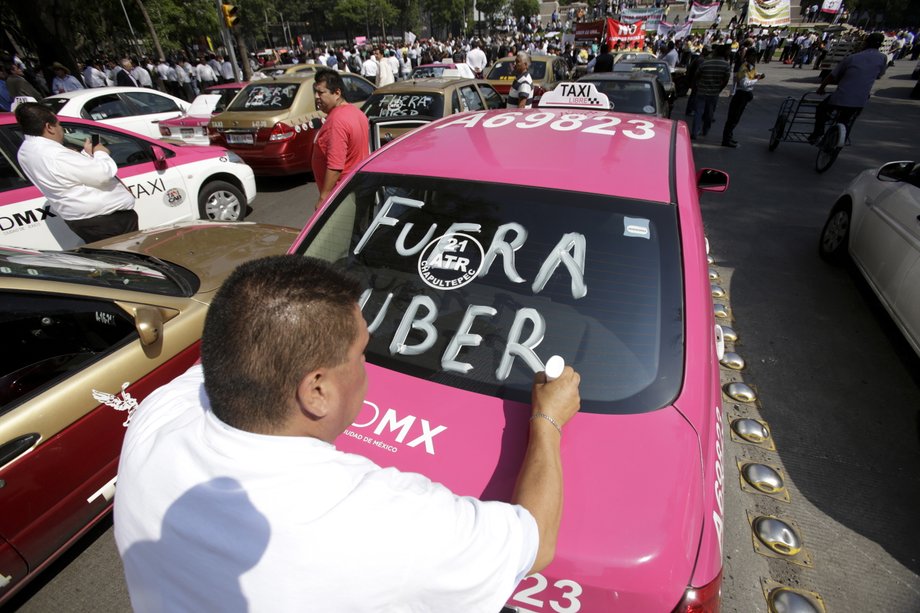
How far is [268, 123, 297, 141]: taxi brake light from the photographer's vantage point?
7.00 metres

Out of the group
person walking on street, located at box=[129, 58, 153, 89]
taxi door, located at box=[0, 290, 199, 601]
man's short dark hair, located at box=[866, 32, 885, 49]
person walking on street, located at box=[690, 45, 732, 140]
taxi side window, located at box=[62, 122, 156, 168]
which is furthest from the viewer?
person walking on street, located at box=[129, 58, 153, 89]

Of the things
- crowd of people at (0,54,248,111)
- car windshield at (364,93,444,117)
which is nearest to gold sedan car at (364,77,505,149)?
car windshield at (364,93,444,117)

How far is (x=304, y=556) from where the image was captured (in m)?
0.77

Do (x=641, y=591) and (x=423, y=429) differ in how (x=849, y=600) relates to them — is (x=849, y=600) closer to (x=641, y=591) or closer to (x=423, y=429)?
(x=641, y=591)

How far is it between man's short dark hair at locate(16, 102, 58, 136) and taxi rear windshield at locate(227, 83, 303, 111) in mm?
4304

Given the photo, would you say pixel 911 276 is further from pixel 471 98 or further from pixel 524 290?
pixel 471 98

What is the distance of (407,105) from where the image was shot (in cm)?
660

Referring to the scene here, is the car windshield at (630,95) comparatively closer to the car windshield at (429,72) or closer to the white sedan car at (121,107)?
the car windshield at (429,72)

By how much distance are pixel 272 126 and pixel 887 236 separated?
293 inches

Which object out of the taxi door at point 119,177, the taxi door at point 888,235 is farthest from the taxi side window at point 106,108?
the taxi door at point 888,235

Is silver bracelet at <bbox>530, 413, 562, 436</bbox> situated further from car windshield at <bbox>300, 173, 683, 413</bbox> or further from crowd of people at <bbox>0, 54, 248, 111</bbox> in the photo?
crowd of people at <bbox>0, 54, 248, 111</bbox>

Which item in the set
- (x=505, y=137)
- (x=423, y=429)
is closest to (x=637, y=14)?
(x=505, y=137)

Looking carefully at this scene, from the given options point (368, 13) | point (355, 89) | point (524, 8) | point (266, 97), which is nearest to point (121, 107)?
point (266, 97)

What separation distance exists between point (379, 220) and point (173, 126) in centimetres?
773
